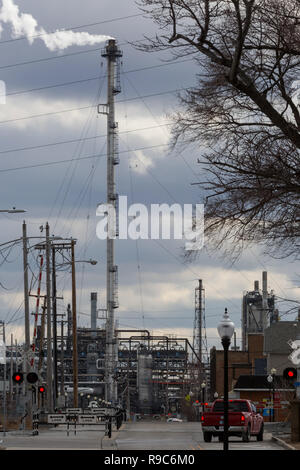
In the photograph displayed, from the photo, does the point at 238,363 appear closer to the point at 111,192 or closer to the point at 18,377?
the point at 111,192

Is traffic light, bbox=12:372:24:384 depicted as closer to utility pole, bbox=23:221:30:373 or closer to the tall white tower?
utility pole, bbox=23:221:30:373

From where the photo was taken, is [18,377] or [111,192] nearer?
[18,377]

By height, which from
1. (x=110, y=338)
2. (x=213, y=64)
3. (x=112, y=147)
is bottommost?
(x=110, y=338)

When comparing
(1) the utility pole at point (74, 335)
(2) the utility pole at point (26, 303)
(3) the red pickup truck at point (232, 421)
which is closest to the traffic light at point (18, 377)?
(2) the utility pole at point (26, 303)

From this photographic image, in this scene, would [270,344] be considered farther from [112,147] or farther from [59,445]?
[59,445]

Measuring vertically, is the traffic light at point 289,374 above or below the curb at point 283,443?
above

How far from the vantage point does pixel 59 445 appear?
108 ft

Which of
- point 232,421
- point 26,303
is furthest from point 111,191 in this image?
point 232,421

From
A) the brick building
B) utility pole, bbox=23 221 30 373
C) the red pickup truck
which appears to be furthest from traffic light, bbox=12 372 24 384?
the brick building

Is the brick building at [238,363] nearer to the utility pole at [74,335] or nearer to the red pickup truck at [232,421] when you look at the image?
the utility pole at [74,335]

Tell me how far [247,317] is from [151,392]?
18637mm

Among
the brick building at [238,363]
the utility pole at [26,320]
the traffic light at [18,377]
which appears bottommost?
the brick building at [238,363]

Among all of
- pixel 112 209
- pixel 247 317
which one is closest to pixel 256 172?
pixel 112 209
